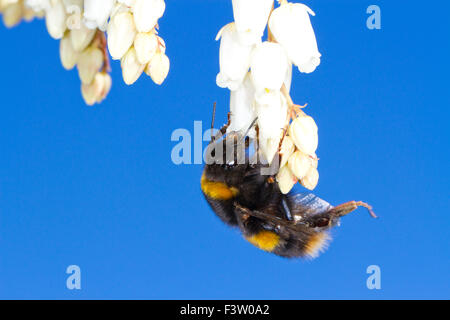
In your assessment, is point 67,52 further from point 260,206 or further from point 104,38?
point 260,206

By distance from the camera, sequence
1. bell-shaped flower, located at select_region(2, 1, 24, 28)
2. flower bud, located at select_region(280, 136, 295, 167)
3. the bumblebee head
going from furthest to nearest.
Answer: the bumblebee head → flower bud, located at select_region(280, 136, 295, 167) → bell-shaped flower, located at select_region(2, 1, 24, 28)

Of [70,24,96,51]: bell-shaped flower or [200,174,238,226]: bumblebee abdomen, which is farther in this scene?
[200,174,238,226]: bumblebee abdomen

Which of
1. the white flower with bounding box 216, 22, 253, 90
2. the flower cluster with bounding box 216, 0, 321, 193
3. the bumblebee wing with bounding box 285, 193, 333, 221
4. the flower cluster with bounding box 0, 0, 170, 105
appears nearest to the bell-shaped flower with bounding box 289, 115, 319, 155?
the flower cluster with bounding box 216, 0, 321, 193

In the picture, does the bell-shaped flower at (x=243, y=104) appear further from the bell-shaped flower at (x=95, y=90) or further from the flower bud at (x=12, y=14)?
the flower bud at (x=12, y=14)

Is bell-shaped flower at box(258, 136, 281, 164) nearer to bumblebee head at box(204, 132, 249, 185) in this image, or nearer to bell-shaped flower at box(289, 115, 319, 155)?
bell-shaped flower at box(289, 115, 319, 155)

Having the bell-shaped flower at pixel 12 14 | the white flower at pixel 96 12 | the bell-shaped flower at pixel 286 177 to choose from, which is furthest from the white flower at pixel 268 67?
the bell-shaped flower at pixel 12 14

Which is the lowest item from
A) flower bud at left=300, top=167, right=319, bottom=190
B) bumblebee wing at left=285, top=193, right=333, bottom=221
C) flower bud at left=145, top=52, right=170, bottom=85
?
flower bud at left=300, top=167, right=319, bottom=190
